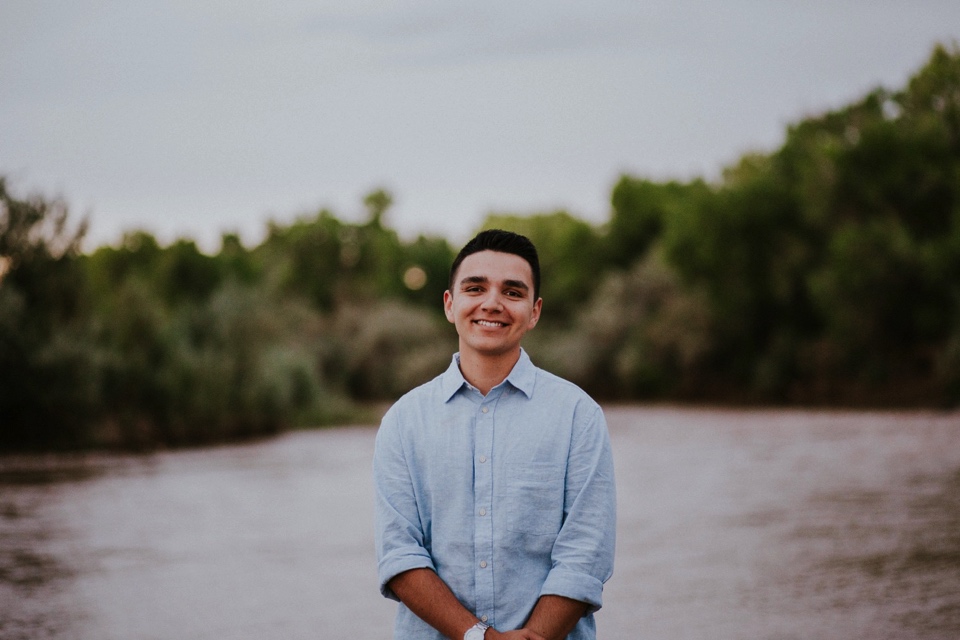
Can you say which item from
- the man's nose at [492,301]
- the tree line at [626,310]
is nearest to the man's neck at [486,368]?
the man's nose at [492,301]

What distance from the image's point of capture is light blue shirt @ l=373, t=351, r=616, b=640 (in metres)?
2.79

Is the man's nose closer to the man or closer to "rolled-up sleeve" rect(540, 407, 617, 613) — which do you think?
the man

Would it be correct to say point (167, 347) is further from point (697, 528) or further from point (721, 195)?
point (721, 195)

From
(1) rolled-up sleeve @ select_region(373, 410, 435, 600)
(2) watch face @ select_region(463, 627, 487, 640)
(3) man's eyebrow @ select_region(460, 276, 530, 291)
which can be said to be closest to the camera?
(2) watch face @ select_region(463, 627, 487, 640)

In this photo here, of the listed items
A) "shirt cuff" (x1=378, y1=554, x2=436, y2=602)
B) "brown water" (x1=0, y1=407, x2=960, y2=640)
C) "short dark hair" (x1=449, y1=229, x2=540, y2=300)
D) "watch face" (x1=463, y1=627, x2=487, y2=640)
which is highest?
"short dark hair" (x1=449, y1=229, x2=540, y2=300)

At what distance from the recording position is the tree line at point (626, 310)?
2308 cm

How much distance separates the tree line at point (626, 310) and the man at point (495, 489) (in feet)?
66.9

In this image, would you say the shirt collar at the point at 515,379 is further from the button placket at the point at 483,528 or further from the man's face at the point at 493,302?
the button placket at the point at 483,528

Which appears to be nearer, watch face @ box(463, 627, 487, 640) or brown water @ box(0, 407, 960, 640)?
watch face @ box(463, 627, 487, 640)

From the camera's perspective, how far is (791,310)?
3984 cm

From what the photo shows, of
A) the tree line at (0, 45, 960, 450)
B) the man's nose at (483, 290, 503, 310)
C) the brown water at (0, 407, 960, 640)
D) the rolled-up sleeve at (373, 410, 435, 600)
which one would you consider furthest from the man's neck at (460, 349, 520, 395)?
the tree line at (0, 45, 960, 450)

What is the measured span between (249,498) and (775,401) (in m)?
28.9

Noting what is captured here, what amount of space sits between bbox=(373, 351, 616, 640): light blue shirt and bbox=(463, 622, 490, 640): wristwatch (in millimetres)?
78

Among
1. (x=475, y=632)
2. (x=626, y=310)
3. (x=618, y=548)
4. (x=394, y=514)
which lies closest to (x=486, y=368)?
(x=394, y=514)
